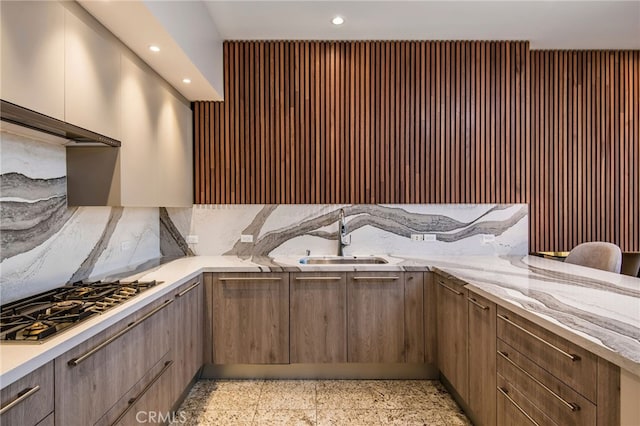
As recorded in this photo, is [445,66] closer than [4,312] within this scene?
No

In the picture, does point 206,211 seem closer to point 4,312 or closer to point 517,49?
point 4,312

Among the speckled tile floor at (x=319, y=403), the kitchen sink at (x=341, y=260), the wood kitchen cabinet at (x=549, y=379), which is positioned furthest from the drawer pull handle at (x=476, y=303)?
the kitchen sink at (x=341, y=260)

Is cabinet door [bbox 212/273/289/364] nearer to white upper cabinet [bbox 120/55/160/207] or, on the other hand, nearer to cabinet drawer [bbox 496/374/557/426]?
white upper cabinet [bbox 120/55/160/207]

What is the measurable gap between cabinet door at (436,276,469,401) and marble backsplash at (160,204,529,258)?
0.73m

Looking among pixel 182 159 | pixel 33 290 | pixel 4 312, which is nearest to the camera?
pixel 4 312

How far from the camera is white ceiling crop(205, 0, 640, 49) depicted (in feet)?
9.05

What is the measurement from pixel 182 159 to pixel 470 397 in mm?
2779

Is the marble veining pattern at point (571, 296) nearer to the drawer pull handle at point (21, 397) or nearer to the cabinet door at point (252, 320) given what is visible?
the cabinet door at point (252, 320)

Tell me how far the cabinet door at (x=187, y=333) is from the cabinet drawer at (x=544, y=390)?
6.15 feet

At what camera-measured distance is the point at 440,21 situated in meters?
2.99

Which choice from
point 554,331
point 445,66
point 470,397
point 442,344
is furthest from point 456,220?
point 554,331

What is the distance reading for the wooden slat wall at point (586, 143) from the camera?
3.54 metres

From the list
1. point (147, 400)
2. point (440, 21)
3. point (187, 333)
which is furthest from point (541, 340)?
point (440, 21)

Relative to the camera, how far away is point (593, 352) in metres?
1.17
